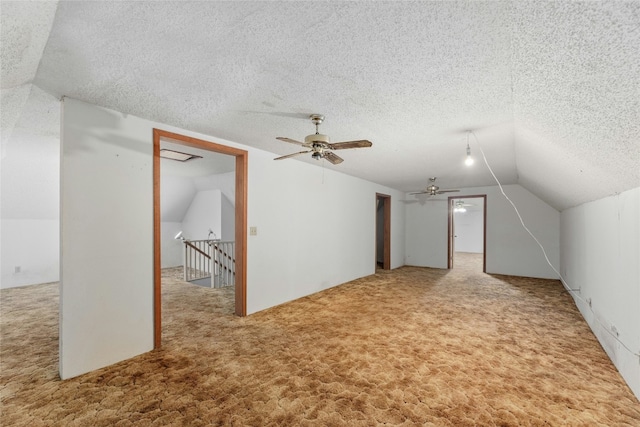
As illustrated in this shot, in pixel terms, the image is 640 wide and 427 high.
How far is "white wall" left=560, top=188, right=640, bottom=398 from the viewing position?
83.3 inches

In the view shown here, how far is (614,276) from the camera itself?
2.56 meters

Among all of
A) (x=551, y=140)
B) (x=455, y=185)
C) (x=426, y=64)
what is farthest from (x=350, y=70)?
(x=455, y=185)

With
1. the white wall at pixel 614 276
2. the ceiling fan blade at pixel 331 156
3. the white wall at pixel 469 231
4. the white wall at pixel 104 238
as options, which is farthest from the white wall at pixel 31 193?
the white wall at pixel 469 231

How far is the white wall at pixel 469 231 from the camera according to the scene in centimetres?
1234

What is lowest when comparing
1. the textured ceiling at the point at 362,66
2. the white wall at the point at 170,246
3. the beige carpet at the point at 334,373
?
the beige carpet at the point at 334,373

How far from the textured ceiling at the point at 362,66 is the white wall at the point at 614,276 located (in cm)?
29

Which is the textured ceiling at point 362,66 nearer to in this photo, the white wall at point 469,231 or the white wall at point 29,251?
the white wall at point 29,251

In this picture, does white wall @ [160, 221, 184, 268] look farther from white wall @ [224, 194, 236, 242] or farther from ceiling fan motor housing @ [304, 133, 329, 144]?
ceiling fan motor housing @ [304, 133, 329, 144]

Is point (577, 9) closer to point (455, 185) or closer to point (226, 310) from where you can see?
point (226, 310)

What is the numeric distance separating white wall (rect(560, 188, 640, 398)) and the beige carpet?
200 mm

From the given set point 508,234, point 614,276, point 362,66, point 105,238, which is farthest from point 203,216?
point 508,234

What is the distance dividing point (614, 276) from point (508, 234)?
190 inches

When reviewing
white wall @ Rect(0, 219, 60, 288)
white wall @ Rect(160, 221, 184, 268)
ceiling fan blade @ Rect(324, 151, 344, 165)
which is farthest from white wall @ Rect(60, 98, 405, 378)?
white wall @ Rect(160, 221, 184, 268)

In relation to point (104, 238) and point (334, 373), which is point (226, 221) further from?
point (334, 373)
